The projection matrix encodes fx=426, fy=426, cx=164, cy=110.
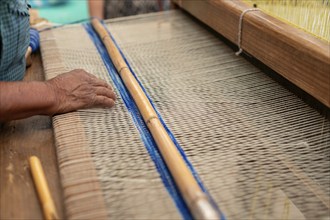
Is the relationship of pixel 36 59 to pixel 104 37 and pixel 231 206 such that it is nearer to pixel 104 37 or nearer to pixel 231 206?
pixel 104 37

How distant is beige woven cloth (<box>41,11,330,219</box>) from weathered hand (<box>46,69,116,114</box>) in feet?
0.07

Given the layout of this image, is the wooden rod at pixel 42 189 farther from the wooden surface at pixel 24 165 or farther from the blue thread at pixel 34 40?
the blue thread at pixel 34 40

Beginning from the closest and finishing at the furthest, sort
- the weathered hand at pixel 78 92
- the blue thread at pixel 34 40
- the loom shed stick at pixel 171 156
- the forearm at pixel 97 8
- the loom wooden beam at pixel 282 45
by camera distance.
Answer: the loom shed stick at pixel 171 156
the loom wooden beam at pixel 282 45
the weathered hand at pixel 78 92
the blue thread at pixel 34 40
the forearm at pixel 97 8

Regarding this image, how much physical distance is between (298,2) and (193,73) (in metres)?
0.37

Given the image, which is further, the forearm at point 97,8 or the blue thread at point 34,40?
the forearm at point 97,8

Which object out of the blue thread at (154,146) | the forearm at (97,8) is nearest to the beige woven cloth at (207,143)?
the blue thread at (154,146)

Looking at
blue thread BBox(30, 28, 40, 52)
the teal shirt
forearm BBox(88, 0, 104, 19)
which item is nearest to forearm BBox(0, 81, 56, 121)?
the teal shirt

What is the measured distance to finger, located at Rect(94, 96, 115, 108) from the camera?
3.62 ft

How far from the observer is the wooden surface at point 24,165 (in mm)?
829

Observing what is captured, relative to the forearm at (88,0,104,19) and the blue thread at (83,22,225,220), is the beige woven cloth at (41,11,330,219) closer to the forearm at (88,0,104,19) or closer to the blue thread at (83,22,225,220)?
the blue thread at (83,22,225,220)

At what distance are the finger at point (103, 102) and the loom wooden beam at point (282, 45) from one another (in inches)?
16.7

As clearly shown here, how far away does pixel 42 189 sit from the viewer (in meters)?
0.84

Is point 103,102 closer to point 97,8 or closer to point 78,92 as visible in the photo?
point 78,92

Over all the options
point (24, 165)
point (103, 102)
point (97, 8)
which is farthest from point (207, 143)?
point (97, 8)
